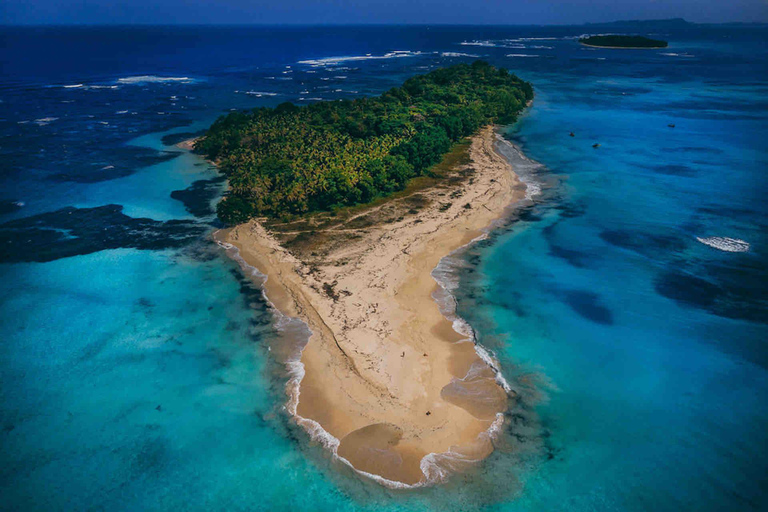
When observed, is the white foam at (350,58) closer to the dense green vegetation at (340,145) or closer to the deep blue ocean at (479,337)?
the dense green vegetation at (340,145)

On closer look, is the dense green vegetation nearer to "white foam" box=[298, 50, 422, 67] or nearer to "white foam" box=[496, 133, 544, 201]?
"white foam" box=[496, 133, 544, 201]

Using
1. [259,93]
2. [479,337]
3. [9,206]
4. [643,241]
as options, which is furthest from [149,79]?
[479,337]

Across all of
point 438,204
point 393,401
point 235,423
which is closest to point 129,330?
point 235,423

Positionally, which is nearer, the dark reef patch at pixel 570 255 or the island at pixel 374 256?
the island at pixel 374 256

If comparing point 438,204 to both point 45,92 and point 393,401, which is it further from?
point 45,92

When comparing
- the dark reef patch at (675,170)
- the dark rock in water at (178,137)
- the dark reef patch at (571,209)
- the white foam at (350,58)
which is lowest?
the dark reef patch at (571,209)

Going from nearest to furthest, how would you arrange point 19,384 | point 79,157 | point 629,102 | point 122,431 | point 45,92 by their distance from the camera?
point 122,431, point 19,384, point 79,157, point 629,102, point 45,92

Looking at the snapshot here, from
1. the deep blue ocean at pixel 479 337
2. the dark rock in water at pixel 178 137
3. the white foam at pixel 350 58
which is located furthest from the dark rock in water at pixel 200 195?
the white foam at pixel 350 58
